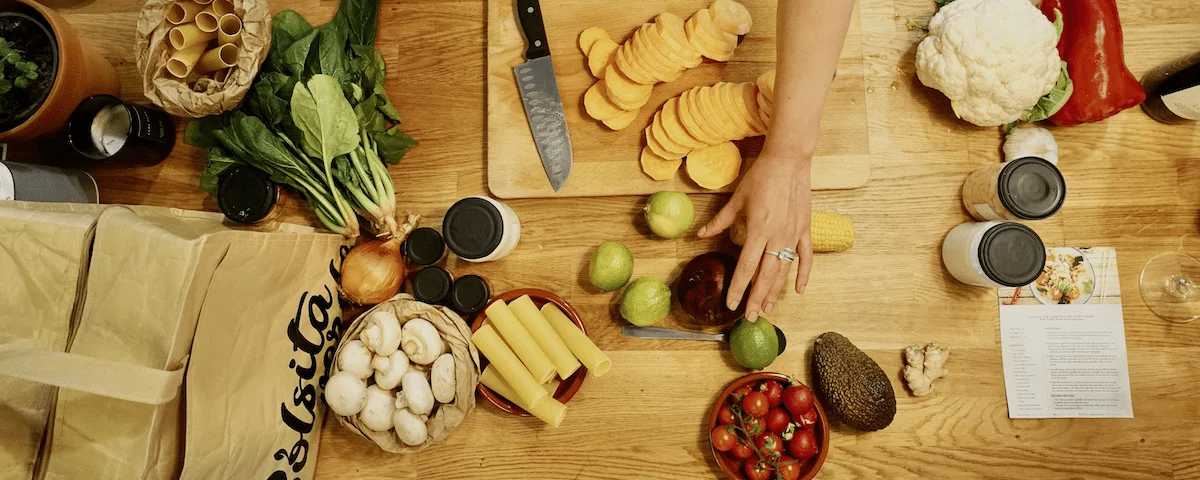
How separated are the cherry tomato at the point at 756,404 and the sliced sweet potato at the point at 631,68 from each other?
81cm

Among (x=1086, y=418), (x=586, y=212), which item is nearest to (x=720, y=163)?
(x=586, y=212)

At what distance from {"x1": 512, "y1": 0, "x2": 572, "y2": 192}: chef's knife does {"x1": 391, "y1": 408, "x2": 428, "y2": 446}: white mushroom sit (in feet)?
2.16

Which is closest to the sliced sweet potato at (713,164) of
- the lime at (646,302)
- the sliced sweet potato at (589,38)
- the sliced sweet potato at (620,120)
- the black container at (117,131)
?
the sliced sweet potato at (620,120)

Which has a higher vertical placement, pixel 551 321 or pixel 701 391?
pixel 551 321

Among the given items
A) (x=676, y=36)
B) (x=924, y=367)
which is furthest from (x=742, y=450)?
(x=676, y=36)

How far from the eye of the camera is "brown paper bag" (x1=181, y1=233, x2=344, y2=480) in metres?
1.11

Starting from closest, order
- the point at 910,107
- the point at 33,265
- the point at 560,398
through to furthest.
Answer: the point at 33,265, the point at 560,398, the point at 910,107

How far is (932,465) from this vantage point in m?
1.50

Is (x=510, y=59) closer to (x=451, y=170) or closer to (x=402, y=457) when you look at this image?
(x=451, y=170)

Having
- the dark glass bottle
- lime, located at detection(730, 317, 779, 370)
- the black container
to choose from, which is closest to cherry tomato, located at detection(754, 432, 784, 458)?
lime, located at detection(730, 317, 779, 370)

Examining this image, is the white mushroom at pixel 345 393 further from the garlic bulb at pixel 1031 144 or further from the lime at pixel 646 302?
the garlic bulb at pixel 1031 144

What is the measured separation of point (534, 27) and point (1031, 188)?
129 cm

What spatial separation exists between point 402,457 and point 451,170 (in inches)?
30.2

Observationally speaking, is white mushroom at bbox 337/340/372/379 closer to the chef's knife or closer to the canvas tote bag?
the canvas tote bag
